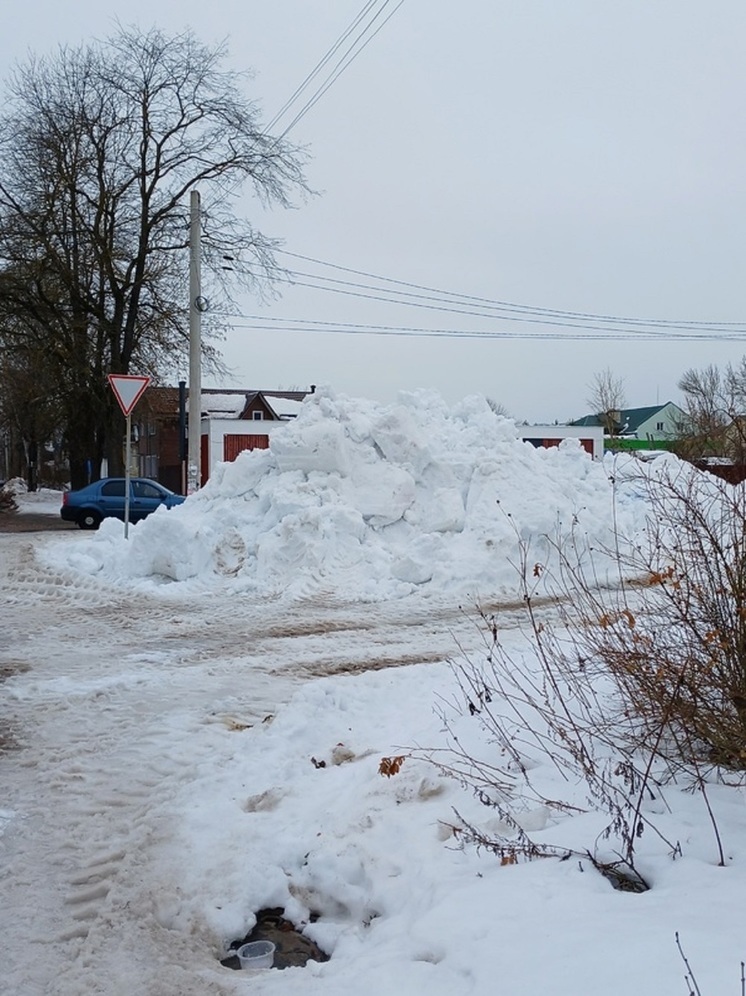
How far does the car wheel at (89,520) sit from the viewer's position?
26531mm

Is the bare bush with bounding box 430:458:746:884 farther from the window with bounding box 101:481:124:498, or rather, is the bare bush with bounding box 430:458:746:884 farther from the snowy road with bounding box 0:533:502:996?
the window with bounding box 101:481:124:498

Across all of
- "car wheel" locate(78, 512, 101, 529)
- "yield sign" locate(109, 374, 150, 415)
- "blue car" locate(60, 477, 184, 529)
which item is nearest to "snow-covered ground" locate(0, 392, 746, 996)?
"yield sign" locate(109, 374, 150, 415)

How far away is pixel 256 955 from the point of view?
3859 mm

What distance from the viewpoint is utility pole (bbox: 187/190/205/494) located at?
19688 millimetres

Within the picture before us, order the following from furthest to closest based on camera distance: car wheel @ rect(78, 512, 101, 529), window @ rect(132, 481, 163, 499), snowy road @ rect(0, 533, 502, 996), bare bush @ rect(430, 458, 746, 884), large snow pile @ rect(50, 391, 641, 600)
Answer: car wheel @ rect(78, 512, 101, 529) < window @ rect(132, 481, 163, 499) < large snow pile @ rect(50, 391, 641, 600) < bare bush @ rect(430, 458, 746, 884) < snowy road @ rect(0, 533, 502, 996)

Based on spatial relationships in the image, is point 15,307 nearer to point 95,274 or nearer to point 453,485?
point 95,274

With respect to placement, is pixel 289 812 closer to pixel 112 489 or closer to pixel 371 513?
pixel 371 513

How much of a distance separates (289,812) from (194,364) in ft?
54.4

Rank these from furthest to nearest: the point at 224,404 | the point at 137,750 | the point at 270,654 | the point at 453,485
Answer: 1. the point at 224,404
2. the point at 453,485
3. the point at 270,654
4. the point at 137,750

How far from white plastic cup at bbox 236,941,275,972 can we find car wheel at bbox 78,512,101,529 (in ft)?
77.6

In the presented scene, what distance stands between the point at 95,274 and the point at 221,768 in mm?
29038

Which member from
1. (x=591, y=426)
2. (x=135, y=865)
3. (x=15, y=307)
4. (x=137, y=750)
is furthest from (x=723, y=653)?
(x=591, y=426)

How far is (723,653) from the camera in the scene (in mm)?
4309

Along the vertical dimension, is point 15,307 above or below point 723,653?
above
